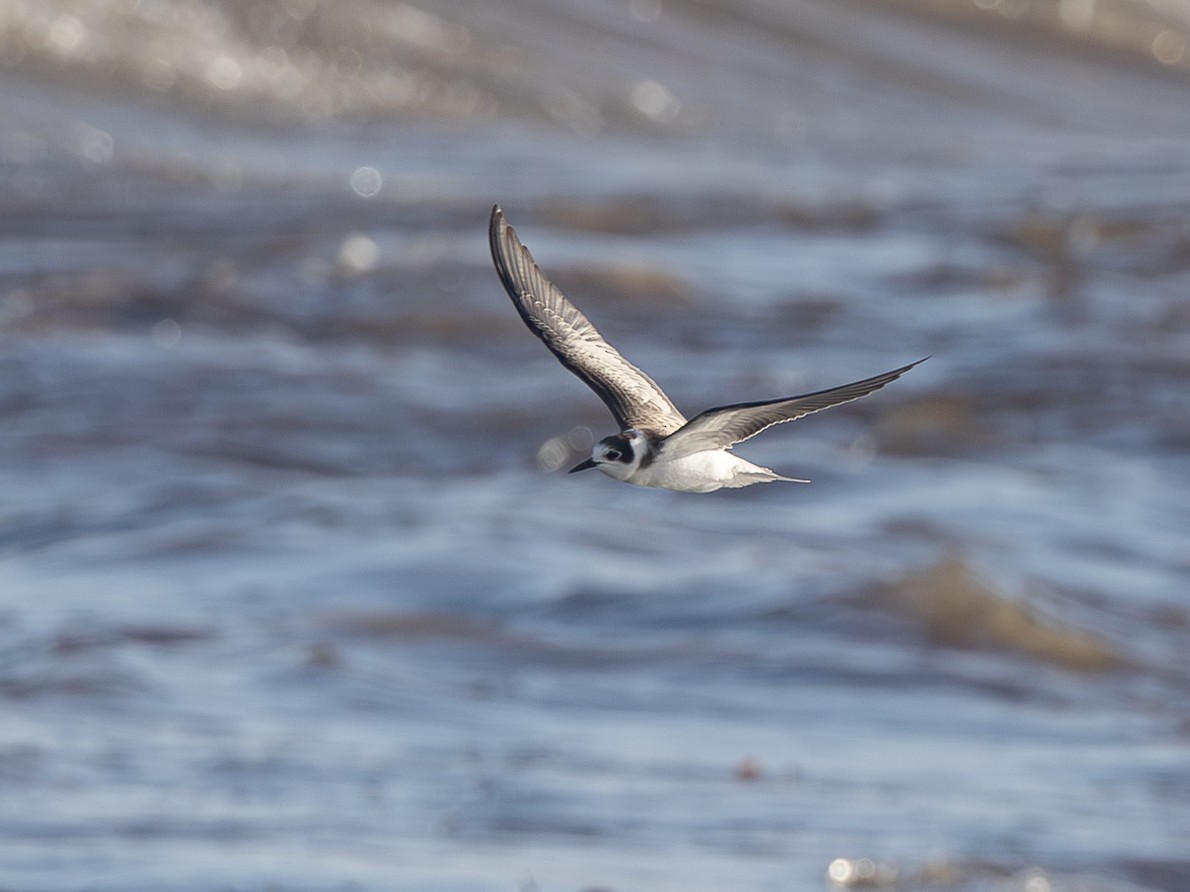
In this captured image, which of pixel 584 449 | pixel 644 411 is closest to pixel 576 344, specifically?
pixel 644 411

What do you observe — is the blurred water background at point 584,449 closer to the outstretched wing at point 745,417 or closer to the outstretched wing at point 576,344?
the outstretched wing at point 576,344

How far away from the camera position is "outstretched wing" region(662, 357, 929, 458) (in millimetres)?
3711

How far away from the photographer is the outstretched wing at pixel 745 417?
12.2ft

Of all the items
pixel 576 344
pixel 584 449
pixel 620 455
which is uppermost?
pixel 576 344

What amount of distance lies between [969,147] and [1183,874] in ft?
57.4

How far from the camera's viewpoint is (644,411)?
4.73m

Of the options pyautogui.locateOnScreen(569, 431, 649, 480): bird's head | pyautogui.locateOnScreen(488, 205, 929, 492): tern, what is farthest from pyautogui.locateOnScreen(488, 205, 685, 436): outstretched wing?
pyautogui.locateOnScreen(569, 431, 649, 480): bird's head

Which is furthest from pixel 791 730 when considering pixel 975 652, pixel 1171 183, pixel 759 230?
pixel 1171 183

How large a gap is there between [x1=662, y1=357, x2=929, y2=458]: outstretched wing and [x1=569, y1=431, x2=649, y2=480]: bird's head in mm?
74

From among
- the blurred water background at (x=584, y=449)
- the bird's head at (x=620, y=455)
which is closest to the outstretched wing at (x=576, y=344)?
the bird's head at (x=620, y=455)

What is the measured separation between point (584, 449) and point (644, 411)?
1116cm

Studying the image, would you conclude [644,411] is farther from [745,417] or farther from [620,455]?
A: [745,417]

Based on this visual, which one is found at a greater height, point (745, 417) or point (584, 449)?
point (745, 417)

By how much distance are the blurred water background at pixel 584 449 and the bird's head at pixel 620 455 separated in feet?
13.6
